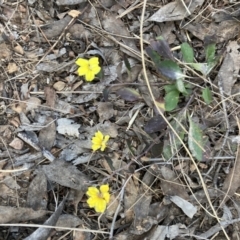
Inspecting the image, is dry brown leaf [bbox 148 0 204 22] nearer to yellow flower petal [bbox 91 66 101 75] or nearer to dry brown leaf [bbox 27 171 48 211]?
yellow flower petal [bbox 91 66 101 75]

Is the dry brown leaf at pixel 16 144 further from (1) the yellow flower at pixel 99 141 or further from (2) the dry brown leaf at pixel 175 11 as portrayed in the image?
(2) the dry brown leaf at pixel 175 11

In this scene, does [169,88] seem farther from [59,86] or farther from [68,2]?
[68,2]

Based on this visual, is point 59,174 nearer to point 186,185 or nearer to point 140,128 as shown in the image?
point 140,128

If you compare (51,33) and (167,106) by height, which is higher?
(51,33)

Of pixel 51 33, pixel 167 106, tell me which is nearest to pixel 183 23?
pixel 167 106

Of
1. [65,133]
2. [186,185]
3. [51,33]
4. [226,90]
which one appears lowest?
[186,185]

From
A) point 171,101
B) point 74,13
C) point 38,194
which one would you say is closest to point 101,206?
point 38,194
